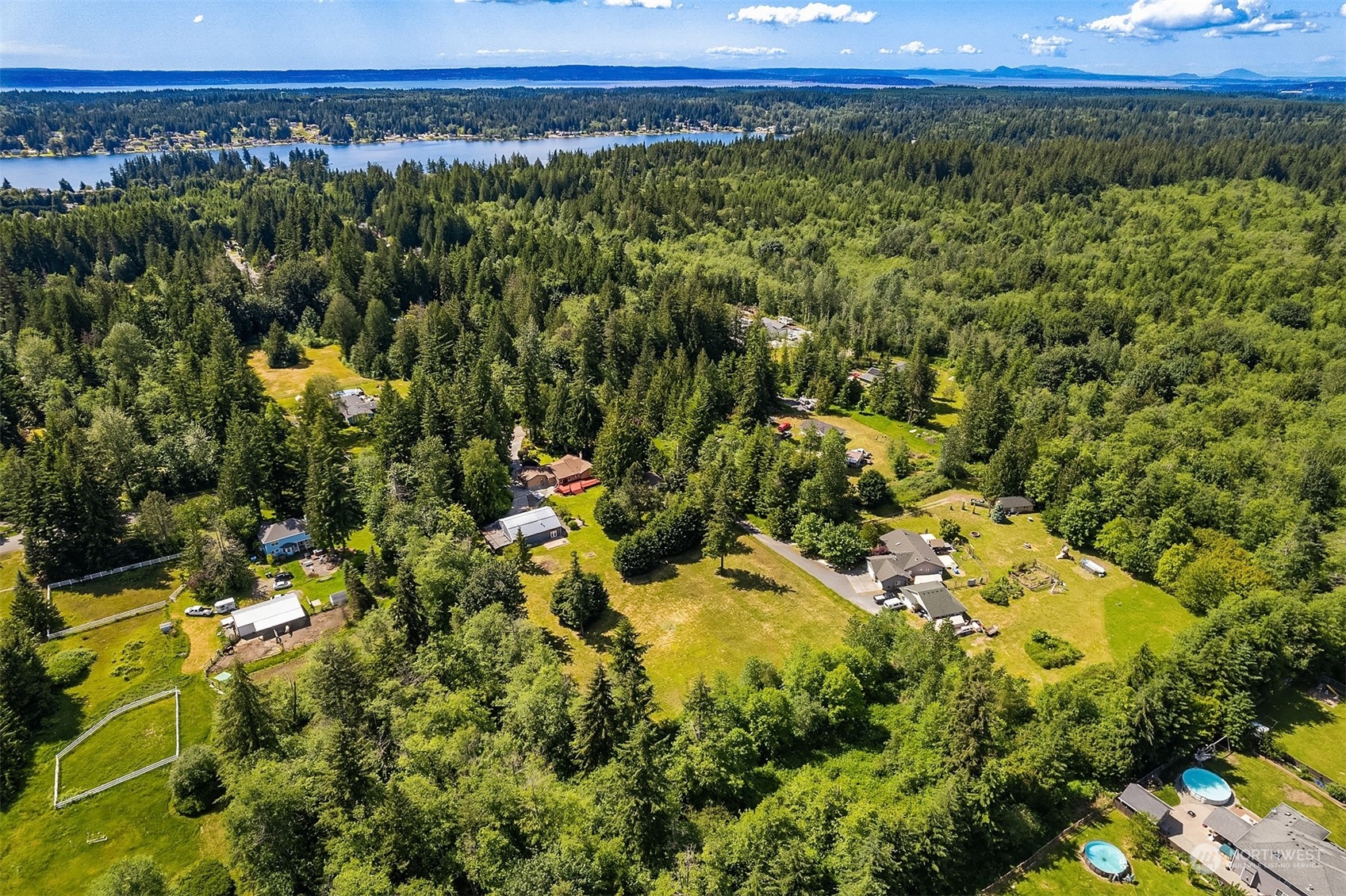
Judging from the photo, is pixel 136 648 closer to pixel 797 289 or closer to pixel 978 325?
pixel 797 289

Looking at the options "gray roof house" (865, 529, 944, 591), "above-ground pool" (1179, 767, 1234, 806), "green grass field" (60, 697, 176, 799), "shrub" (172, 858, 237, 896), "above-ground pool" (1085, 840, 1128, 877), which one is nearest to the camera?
"shrub" (172, 858, 237, 896)

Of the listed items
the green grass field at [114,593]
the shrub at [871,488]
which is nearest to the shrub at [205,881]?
the green grass field at [114,593]

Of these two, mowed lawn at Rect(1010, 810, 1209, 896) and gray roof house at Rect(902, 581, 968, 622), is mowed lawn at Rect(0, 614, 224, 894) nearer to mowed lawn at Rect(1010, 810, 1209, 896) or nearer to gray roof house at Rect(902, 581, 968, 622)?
mowed lawn at Rect(1010, 810, 1209, 896)

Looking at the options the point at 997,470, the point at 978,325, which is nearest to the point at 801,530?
the point at 997,470

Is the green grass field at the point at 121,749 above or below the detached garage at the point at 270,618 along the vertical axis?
below

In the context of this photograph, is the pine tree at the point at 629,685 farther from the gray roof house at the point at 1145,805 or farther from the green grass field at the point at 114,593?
the green grass field at the point at 114,593

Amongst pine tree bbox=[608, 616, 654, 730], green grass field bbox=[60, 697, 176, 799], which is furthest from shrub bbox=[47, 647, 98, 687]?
pine tree bbox=[608, 616, 654, 730]
